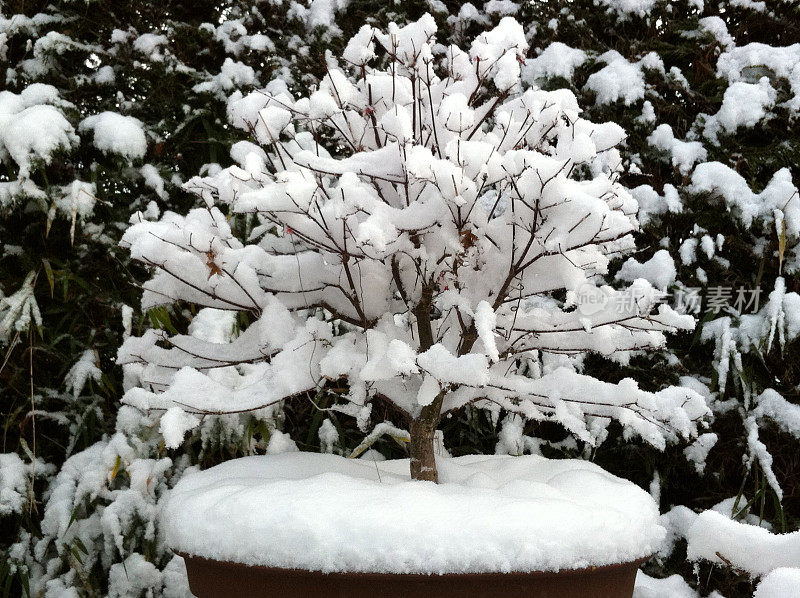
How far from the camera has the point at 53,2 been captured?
2.24m

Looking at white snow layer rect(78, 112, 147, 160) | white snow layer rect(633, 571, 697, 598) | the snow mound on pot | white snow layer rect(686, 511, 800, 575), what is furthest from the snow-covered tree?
white snow layer rect(78, 112, 147, 160)

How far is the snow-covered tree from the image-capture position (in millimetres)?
1012

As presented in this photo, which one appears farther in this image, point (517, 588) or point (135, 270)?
point (135, 270)

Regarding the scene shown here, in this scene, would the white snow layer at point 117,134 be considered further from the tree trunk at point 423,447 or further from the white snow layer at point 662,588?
the white snow layer at point 662,588

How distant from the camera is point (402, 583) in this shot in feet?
3.06

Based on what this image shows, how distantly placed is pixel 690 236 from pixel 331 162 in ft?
4.31

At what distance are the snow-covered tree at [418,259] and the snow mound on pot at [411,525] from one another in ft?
0.43

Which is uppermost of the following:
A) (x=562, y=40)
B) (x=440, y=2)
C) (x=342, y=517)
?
(x=440, y=2)

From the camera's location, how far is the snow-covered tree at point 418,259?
3.32ft

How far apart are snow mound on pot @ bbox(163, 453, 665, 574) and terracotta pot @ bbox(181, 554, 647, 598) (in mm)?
15

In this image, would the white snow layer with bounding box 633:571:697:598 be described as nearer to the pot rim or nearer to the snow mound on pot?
the snow mound on pot

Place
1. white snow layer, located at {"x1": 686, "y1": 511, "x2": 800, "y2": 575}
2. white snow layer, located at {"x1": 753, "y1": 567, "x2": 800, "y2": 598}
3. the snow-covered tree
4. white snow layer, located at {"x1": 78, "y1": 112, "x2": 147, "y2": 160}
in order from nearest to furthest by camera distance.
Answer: white snow layer, located at {"x1": 753, "y1": 567, "x2": 800, "y2": 598} < white snow layer, located at {"x1": 686, "y1": 511, "x2": 800, "y2": 575} < the snow-covered tree < white snow layer, located at {"x1": 78, "y1": 112, "x2": 147, "y2": 160}

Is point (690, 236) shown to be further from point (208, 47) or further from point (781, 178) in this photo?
point (208, 47)

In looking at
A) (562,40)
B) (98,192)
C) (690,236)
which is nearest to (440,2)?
(562,40)
